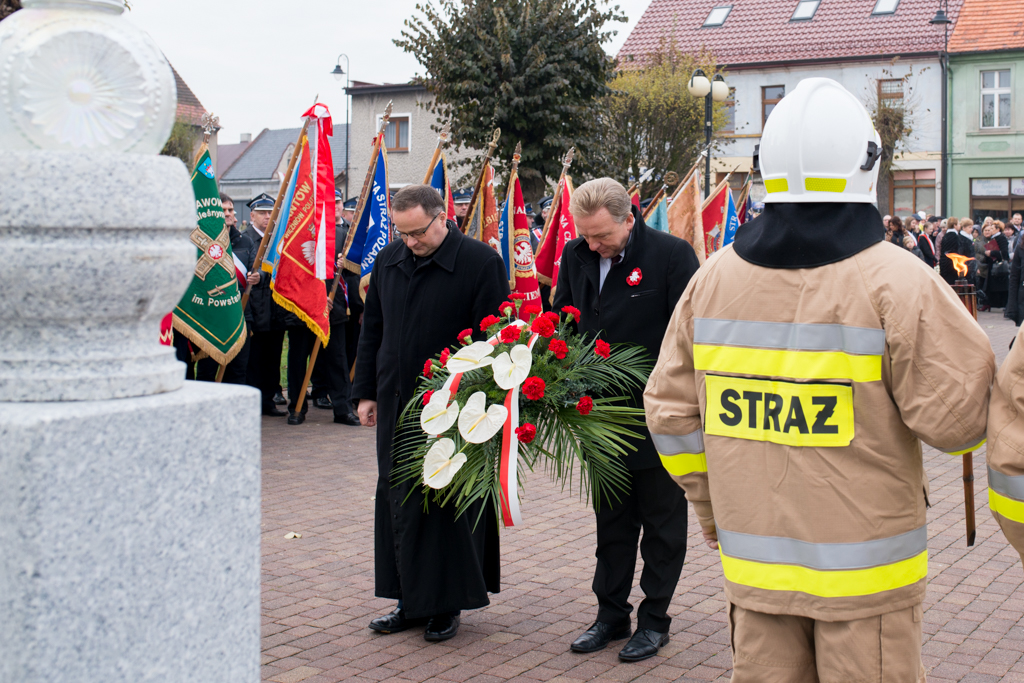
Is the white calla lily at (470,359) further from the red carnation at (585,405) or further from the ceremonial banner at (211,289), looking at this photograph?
the ceremonial banner at (211,289)

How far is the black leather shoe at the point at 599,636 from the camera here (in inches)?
181

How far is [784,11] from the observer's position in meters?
40.4

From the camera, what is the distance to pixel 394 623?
4922 millimetres

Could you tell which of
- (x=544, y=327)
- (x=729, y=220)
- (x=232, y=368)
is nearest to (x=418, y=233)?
(x=544, y=327)

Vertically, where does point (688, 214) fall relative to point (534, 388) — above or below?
above

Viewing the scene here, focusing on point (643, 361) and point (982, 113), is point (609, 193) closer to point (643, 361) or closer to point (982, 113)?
point (643, 361)

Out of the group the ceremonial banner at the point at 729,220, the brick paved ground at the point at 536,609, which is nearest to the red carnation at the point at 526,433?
the brick paved ground at the point at 536,609

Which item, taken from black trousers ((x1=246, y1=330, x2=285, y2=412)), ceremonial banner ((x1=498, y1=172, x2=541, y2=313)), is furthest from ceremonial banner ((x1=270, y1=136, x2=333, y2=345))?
ceremonial banner ((x1=498, y1=172, x2=541, y2=313))

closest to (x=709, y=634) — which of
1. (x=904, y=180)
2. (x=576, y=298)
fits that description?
(x=576, y=298)

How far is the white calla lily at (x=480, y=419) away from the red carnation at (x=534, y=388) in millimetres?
116

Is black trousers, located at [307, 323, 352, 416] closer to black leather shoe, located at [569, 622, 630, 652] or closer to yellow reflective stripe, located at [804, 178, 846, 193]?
black leather shoe, located at [569, 622, 630, 652]

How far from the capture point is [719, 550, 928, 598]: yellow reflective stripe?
2604 millimetres

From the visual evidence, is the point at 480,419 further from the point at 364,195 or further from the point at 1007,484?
the point at 364,195

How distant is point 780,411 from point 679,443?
395 mm
